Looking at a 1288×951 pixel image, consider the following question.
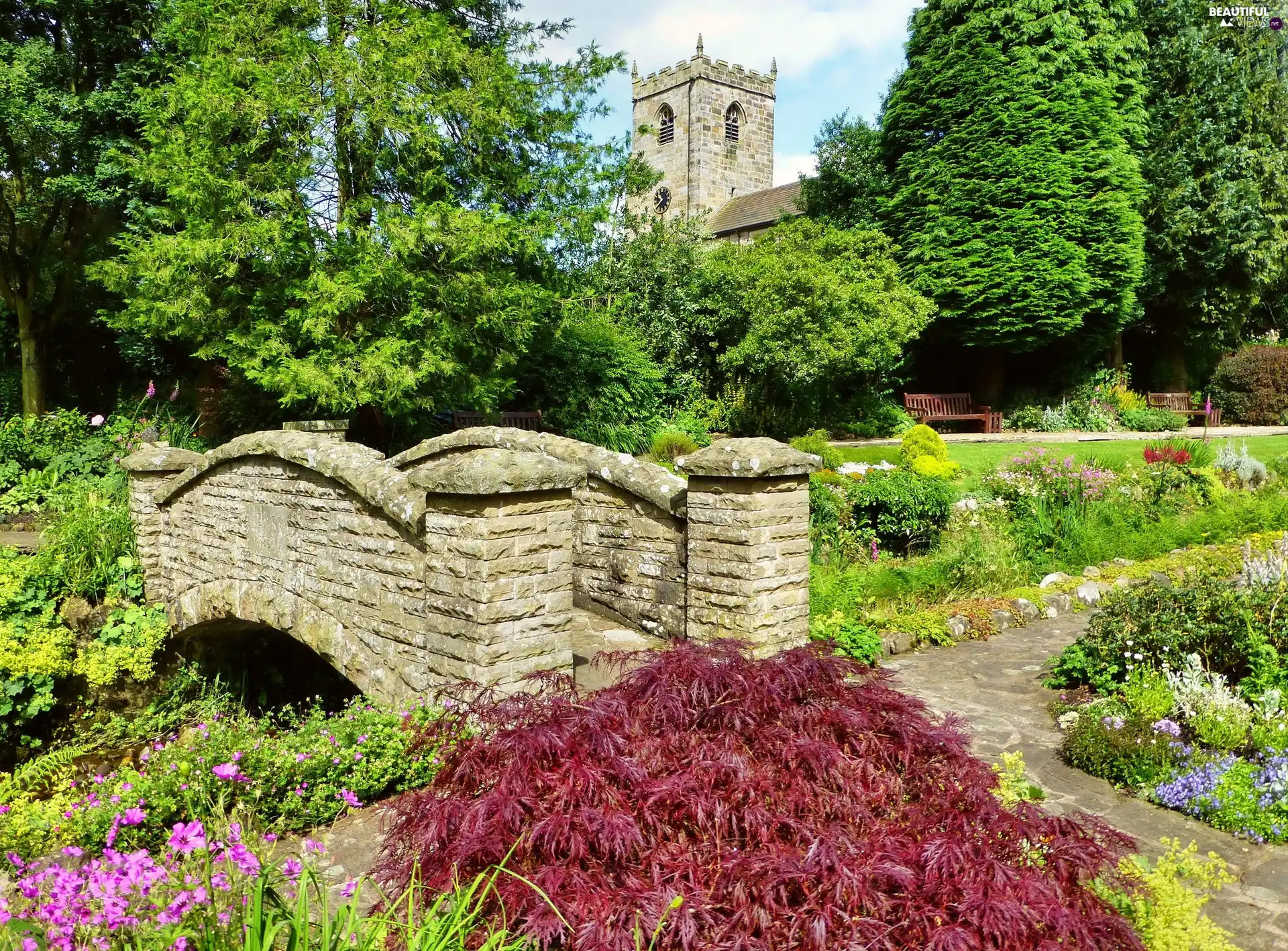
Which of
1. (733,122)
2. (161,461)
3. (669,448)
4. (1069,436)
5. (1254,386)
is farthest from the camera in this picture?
(733,122)

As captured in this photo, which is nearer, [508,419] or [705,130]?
[508,419]

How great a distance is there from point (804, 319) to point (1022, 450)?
5.38 meters

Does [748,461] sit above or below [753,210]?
below

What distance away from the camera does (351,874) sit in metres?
3.73

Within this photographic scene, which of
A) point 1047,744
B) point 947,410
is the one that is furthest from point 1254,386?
point 1047,744

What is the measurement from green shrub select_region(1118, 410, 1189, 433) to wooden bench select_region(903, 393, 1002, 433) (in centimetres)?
348

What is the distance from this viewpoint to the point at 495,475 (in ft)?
14.7

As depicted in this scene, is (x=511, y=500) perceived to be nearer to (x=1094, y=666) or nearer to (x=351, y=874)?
(x=351, y=874)

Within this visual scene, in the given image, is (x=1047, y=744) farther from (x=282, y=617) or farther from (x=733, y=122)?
(x=733, y=122)

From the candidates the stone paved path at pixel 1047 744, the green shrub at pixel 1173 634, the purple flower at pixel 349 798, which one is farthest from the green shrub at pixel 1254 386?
the purple flower at pixel 349 798

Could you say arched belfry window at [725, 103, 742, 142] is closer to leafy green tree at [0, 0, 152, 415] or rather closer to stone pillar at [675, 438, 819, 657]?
leafy green tree at [0, 0, 152, 415]

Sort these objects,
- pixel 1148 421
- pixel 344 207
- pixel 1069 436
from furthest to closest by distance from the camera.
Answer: pixel 1148 421
pixel 1069 436
pixel 344 207

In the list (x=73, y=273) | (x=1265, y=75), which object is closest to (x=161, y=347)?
(x=73, y=273)

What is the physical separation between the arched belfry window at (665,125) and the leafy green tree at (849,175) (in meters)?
15.4
